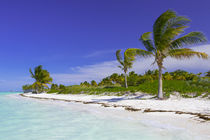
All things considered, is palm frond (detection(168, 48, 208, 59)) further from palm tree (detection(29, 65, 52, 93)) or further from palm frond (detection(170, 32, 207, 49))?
palm tree (detection(29, 65, 52, 93))

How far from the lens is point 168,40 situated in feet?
34.7

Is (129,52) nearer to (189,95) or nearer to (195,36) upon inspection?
(195,36)

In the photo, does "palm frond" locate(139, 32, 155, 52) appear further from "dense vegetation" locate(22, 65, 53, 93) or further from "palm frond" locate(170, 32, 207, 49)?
"dense vegetation" locate(22, 65, 53, 93)

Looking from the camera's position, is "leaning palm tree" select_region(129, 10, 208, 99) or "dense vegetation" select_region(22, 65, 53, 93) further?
"dense vegetation" select_region(22, 65, 53, 93)

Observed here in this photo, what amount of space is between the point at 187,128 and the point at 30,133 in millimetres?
5022

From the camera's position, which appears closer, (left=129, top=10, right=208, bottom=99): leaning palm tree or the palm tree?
(left=129, top=10, right=208, bottom=99): leaning palm tree

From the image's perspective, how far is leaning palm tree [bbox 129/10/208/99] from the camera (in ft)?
33.1

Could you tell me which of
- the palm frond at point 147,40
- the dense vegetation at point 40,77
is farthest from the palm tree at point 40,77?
the palm frond at point 147,40

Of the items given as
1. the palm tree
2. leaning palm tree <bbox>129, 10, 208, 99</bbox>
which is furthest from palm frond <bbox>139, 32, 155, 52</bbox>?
the palm tree

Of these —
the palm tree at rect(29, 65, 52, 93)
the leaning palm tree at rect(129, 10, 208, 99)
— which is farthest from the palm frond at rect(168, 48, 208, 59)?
the palm tree at rect(29, 65, 52, 93)

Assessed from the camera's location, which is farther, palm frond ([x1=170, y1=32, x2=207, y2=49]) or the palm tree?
the palm tree

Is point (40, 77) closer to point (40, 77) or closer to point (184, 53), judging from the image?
point (40, 77)

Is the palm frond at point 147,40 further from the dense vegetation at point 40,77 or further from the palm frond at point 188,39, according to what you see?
the dense vegetation at point 40,77

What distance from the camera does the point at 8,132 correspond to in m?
5.15
